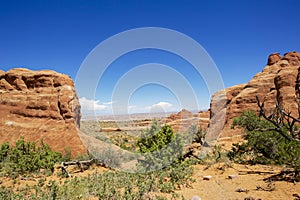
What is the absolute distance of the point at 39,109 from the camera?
72.5 feet

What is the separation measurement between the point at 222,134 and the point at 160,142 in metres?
25.2

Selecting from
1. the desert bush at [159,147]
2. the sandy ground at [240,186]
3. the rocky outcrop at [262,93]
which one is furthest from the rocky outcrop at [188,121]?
the sandy ground at [240,186]

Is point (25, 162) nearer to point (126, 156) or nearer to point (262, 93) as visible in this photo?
point (126, 156)

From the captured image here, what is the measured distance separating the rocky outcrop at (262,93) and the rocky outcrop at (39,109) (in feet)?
80.3

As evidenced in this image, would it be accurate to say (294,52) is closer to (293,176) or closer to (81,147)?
(293,176)

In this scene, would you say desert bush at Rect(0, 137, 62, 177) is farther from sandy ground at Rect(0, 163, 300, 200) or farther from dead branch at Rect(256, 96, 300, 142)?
dead branch at Rect(256, 96, 300, 142)

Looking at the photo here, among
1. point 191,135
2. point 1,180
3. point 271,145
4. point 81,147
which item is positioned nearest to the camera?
point 1,180

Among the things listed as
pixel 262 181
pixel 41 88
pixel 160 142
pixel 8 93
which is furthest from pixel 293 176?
pixel 8 93

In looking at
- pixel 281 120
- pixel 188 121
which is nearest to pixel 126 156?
pixel 281 120

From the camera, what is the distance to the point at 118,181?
417 inches

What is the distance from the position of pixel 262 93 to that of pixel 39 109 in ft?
107

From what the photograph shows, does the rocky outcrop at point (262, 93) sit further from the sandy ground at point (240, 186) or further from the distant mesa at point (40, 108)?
the sandy ground at point (240, 186)

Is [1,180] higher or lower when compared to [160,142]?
lower

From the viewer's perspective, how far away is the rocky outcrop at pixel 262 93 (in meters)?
29.7
